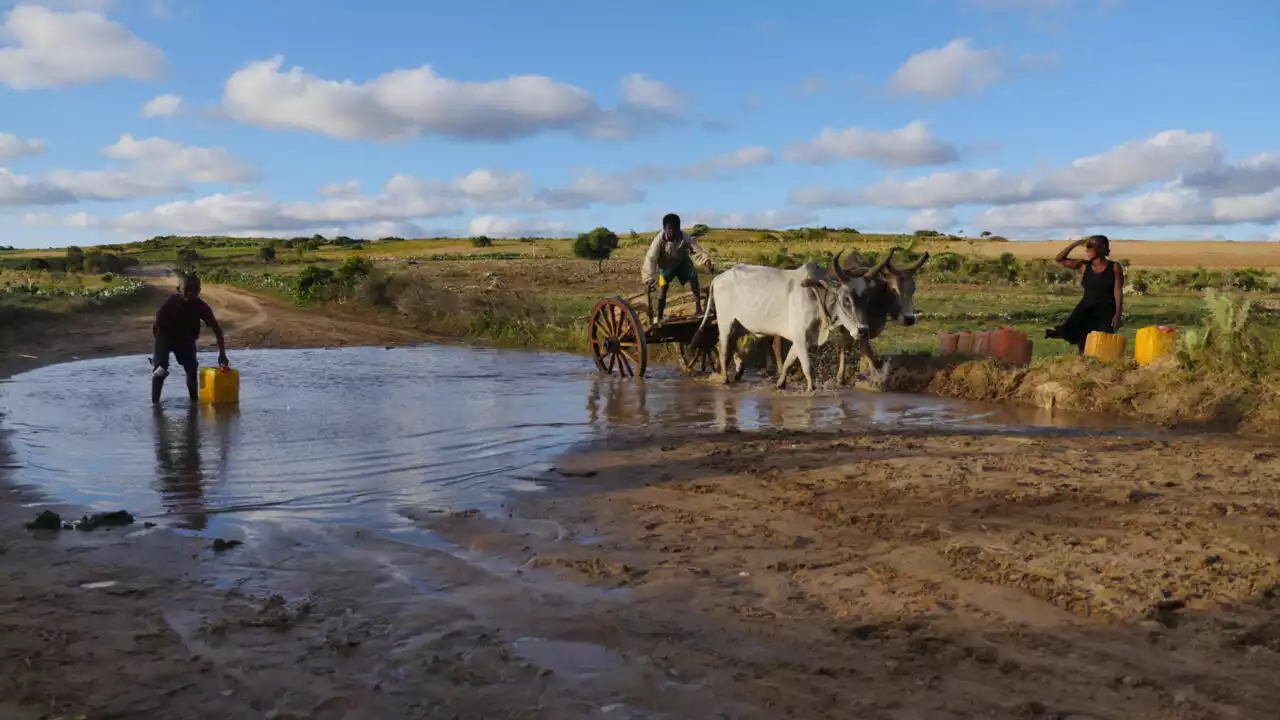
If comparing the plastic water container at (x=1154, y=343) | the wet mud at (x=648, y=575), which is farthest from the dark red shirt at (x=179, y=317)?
the plastic water container at (x=1154, y=343)

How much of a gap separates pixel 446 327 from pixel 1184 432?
19.8m

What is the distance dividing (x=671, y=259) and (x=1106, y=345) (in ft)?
19.6

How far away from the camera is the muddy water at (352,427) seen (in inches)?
304

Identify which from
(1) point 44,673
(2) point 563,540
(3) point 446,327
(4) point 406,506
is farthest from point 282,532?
(3) point 446,327

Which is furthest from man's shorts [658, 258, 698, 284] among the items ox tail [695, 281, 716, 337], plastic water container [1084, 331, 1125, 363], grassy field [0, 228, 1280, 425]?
plastic water container [1084, 331, 1125, 363]

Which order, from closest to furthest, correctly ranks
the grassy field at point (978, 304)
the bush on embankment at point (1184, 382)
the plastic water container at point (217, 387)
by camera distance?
the bush on embankment at point (1184, 382), the grassy field at point (978, 304), the plastic water container at point (217, 387)

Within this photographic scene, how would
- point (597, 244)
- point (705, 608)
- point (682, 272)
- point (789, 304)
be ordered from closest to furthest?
point (705, 608) → point (789, 304) → point (682, 272) → point (597, 244)

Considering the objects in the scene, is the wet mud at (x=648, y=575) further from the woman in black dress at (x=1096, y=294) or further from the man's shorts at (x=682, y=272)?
A: the man's shorts at (x=682, y=272)

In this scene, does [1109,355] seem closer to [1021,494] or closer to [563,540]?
[1021,494]

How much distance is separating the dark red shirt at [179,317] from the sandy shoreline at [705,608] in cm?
506

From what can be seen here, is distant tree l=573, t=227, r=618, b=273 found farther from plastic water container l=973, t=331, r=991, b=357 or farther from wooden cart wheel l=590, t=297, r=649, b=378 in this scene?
plastic water container l=973, t=331, r=991, b=357

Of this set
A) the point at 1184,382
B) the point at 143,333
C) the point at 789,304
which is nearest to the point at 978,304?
the point at 789,304

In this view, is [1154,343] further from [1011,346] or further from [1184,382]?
[1011,346]

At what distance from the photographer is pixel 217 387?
41.5ft
